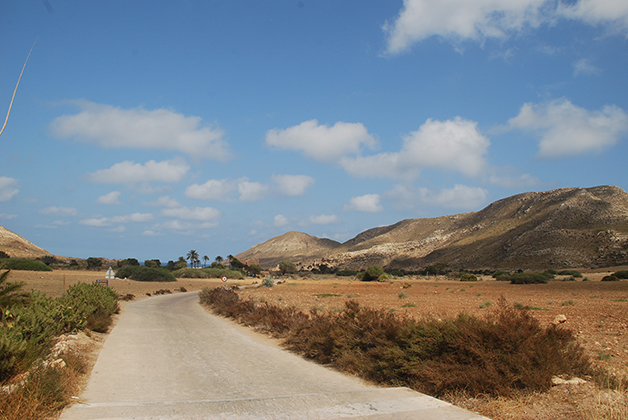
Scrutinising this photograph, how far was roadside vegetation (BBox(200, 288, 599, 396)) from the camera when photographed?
6.86 m

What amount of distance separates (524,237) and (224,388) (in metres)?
95.6

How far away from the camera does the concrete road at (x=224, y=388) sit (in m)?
6.17

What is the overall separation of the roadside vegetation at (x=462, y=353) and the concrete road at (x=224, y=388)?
1.67 feet

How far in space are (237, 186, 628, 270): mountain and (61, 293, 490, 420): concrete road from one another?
7437 centimetres

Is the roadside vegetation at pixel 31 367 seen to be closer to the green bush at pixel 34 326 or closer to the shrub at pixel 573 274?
the green bush at pixel 34 326

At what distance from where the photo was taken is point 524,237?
297 ft

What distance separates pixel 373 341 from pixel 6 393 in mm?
7204

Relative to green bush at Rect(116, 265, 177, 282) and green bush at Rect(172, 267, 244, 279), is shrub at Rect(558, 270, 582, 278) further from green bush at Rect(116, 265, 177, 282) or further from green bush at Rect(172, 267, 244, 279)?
green bush at Rect(172, 267, 244, 279)

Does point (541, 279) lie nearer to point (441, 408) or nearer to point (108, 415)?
point (441, 408)

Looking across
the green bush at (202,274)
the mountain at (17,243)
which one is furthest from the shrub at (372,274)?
the mountain at (17,243)

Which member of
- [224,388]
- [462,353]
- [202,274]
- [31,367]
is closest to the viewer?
[31,367]

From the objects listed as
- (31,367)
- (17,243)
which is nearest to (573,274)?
(31,367)

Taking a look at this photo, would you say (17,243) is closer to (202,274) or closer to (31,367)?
(202,274)

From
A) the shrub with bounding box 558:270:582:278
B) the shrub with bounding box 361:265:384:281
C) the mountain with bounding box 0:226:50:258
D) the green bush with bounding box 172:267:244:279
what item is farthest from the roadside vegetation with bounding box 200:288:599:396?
the mountain with bounding box 0:226:50:258
